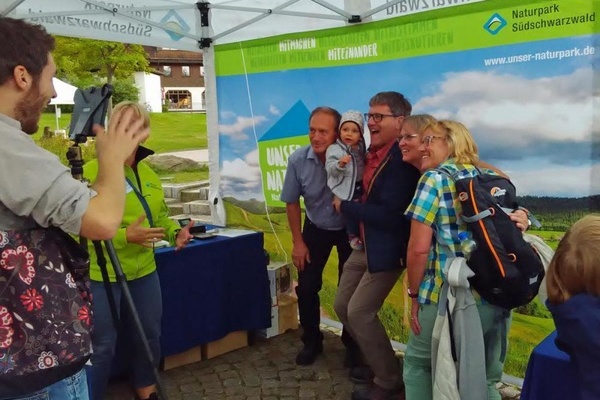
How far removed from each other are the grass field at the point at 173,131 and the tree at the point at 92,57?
1.59 meters

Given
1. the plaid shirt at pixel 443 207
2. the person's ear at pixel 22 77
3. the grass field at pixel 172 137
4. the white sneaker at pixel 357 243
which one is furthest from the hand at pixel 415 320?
the grass field at pixel 172 137

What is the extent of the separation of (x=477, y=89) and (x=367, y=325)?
1.45 m

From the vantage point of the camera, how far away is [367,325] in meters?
3.20

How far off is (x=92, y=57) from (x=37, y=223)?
17.1 metres

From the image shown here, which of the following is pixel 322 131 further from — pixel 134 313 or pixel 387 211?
pixel 134 313

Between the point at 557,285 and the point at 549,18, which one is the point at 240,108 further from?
the point at 557,285

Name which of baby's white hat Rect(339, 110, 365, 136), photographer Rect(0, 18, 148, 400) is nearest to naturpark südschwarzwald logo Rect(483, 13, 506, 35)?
baby's white hat Rect(339, 110, 365, 136)

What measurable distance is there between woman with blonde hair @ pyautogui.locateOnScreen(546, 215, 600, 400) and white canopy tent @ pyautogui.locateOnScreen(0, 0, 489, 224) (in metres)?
2.14

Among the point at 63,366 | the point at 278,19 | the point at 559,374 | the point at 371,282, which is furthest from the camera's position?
A: the point at 278,19

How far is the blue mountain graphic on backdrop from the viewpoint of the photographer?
441cm

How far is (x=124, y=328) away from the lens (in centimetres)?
324

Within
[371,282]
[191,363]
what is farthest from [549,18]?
[191,363]

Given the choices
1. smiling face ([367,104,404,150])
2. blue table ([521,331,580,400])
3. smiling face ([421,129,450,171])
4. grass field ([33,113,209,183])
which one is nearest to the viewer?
blue table ([521,331,580,400])

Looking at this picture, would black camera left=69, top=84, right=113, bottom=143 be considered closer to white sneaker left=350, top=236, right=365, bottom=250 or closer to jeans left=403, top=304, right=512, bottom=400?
jeans left=403, top=304, right=512, bottom=400
